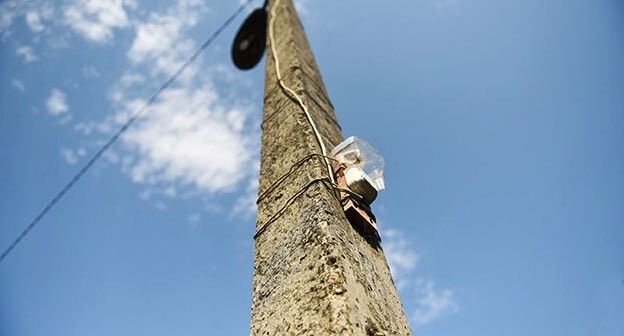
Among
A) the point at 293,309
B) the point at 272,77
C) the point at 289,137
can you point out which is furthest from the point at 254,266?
the point at 272,77

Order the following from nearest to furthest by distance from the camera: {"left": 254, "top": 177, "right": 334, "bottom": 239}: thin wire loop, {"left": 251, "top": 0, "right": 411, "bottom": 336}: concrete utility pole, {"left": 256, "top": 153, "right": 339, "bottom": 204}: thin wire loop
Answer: {"left": 251, "top": 0, "right": 411, "bottom": 336}: concrete utility pole
{"left": 254, "top": 177, "right": 334, "bottom": 239}: thin wire loop
{"left": 256, "top": 153, "right": 339, "bottom": 204}: thin wire loop

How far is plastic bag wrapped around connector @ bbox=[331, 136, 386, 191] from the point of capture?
1844mm

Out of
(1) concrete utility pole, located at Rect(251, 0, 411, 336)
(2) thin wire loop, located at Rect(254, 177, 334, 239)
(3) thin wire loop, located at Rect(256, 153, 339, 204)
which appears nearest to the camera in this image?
(1) concrete utility pole, located at Rect(251, 0, 411, 336)

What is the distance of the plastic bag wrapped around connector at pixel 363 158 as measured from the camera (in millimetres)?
1844

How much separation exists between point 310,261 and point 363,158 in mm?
776

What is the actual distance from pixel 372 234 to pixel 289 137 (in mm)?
846

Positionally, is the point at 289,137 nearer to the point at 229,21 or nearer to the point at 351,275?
the point at 351,275

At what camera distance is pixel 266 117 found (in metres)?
2.75

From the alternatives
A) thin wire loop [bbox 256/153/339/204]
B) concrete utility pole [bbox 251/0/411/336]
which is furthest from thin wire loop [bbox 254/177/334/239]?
thin wire loop [bbox 256/153/339/204]

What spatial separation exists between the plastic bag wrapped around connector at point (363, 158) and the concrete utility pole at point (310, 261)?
136 millimetres

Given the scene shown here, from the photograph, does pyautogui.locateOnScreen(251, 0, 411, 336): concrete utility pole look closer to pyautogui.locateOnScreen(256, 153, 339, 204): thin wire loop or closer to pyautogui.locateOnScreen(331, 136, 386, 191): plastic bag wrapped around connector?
pyautogui.locateOnScreen(256, 153, 339, 204): thin wire loop

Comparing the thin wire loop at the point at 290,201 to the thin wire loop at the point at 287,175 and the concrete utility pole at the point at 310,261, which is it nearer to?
the concrete utility pole at the point at 310,261

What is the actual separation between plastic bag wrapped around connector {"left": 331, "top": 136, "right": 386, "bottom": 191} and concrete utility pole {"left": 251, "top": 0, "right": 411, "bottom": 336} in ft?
0.45

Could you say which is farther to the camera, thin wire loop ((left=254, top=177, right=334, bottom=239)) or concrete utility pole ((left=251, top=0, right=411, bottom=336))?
thin wire loop ((left=254, top=177, right=334, bottom=239))
